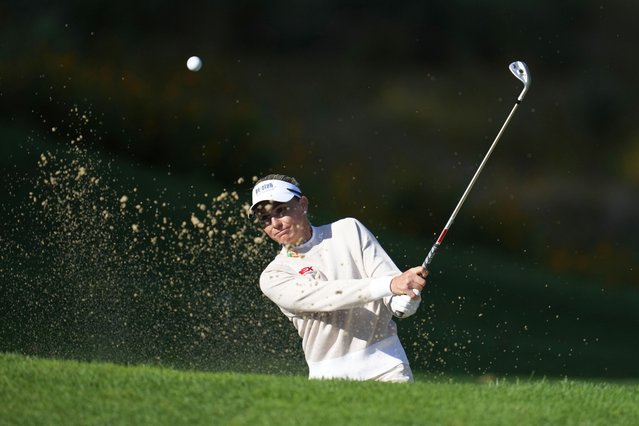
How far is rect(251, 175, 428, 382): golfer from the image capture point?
6508mm

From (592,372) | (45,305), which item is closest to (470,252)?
(592,372)

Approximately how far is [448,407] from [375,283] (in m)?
0.75

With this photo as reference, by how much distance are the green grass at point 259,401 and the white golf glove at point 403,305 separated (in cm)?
35

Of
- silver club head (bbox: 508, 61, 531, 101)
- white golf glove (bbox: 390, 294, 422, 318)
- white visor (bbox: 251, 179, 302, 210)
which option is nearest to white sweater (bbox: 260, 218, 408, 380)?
white golf glove (bbox: 390, 294, 422, 318)

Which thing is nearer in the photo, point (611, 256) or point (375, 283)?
point (375, 283)

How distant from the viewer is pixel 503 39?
21.6 meters

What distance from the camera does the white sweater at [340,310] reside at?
651 centimetres

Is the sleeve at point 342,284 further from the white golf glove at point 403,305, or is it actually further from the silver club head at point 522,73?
the silver club head at point 522,73

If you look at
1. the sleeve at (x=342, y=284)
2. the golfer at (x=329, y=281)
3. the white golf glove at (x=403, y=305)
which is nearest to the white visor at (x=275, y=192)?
the golfer at (x=329, y=281)

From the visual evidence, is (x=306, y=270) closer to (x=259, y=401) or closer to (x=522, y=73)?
(x=259, y=401)

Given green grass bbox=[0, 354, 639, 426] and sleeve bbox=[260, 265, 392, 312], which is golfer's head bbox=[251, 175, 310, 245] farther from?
green grass bbox=[0, 354, 639, 426]

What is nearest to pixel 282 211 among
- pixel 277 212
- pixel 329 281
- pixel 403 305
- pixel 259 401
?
pixel 277 212

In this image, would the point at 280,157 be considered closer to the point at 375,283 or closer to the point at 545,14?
the point at 545,14

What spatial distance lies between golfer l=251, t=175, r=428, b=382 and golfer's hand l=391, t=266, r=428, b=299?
0.95 feet
